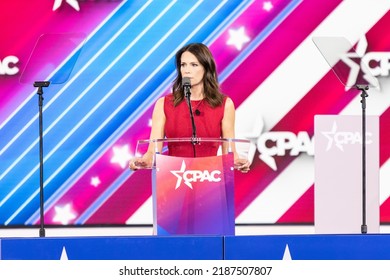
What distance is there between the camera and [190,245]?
216 centimetres

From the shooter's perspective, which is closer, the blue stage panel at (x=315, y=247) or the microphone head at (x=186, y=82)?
the blue stage panel at (x=315, y=247)

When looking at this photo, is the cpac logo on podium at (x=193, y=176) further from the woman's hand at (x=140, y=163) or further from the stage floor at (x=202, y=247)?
the stage floor at (x=202, y=247)

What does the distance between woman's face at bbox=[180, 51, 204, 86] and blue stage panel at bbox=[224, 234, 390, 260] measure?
101 centimetres

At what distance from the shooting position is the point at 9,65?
16.3ft

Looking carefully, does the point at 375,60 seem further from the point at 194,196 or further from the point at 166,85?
the point at 194,196

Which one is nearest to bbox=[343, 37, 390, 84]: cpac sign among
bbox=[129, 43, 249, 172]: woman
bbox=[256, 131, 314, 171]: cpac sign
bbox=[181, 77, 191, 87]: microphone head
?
bbox=[256, 131, 314, 171]: cpac sign

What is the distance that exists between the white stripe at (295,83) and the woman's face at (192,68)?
1.94m

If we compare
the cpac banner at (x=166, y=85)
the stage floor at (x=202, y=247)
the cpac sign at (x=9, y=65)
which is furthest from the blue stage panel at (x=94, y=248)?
the cpac sign at (x=9, y=65)

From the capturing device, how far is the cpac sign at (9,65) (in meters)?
4.97

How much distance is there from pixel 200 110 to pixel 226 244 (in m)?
0.97

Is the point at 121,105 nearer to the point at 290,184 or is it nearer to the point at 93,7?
the point at 93,7

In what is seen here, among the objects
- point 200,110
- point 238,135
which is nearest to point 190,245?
point 200,110

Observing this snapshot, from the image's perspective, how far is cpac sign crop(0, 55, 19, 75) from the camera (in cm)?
497

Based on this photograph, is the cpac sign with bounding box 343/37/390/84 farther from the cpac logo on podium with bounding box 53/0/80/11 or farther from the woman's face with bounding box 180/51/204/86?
the woman's face with bounding box 180/51/204/86
